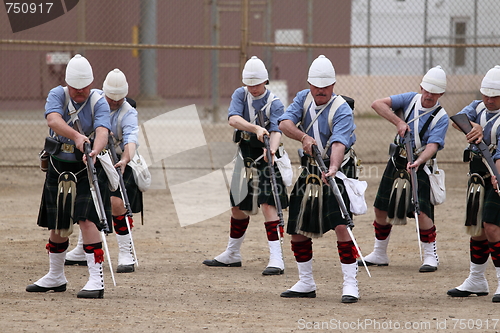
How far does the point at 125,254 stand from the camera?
6.99 metres

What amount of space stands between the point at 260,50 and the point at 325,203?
1561 centimetres

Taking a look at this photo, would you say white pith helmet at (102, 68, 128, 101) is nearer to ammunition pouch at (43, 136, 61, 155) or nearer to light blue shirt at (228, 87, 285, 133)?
light blue shirt at (228, 87, 285, 133)

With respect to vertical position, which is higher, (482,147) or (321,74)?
(321,74)

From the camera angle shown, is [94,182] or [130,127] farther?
[130,127]

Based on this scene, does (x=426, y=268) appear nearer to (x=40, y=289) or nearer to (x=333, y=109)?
(x=333, y=109)

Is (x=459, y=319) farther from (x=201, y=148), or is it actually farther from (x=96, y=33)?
Answer: (x=96, y=33)

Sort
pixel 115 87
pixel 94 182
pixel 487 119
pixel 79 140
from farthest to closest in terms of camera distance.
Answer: pixel 115 87
pixel 487 119
pixel 94 182
pixel 79 140

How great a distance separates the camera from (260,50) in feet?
68.8

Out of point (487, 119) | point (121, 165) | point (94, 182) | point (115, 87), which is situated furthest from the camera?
point (115, 87)

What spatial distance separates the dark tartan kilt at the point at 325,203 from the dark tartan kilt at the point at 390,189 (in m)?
1.41

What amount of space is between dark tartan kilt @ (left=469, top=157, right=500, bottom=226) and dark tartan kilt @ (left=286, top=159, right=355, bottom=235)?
105 cm

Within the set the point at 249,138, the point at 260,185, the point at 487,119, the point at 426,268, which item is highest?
the point at 487,119

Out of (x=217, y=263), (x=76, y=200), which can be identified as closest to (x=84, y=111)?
(x=76, y=200)

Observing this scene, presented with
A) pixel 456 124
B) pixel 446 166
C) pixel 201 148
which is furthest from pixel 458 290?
pixel 201 148
